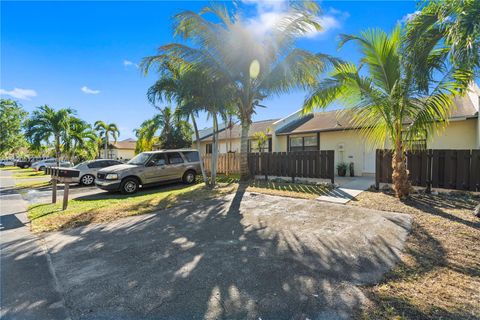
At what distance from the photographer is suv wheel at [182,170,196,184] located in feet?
40.8

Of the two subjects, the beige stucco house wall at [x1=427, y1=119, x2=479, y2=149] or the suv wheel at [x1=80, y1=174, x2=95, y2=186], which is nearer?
the beige stucco house wall at [x1=427, y1=119, x2=479, y2=149]

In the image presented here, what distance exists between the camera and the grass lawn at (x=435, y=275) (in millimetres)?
2375

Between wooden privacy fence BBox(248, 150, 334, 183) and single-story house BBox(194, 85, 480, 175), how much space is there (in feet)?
6.35

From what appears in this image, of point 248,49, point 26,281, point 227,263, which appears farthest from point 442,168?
point 26,281

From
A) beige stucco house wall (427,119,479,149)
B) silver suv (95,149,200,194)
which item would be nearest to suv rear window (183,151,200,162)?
silver suv (95,149,200,194)

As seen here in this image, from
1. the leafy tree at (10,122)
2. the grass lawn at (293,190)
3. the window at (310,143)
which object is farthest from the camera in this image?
the leafy tree at (10,122)

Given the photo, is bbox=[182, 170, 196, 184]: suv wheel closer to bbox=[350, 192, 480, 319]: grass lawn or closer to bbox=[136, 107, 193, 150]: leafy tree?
bbox=[136, 107, 193, 150]: leafy tree

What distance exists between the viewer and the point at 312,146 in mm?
15578

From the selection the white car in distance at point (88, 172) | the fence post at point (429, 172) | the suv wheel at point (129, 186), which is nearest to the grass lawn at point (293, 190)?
the fence post at point (429, 172)

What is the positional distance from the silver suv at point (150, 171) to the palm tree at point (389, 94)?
24.9ft

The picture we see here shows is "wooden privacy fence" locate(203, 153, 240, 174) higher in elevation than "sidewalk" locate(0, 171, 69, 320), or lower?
higher

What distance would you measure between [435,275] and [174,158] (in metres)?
11.0

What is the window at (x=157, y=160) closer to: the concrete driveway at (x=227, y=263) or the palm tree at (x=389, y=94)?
the concrete driveway at (x=227, y=263)

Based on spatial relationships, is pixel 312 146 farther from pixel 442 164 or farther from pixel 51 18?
pixel 51 18
